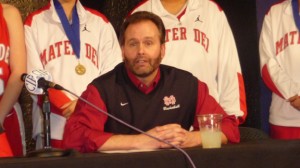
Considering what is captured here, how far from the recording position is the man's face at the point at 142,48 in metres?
2.66

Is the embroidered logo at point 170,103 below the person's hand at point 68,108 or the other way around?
the other way around

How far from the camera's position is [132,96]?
8.69 feet

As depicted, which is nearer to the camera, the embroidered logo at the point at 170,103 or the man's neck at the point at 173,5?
the embroidered logo at the point at 170,103

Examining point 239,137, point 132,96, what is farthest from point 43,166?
point 239,137

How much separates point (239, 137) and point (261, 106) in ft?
6.33

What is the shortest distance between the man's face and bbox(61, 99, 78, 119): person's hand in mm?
627

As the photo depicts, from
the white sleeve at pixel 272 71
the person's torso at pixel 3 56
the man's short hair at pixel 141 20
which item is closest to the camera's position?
the man's short hair at pixel 141 20

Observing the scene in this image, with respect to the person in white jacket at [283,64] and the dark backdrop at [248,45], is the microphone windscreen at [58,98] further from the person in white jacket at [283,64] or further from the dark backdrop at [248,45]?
the dark backdrop at [248,45]

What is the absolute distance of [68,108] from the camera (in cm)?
320

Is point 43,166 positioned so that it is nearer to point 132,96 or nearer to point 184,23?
point 132,96

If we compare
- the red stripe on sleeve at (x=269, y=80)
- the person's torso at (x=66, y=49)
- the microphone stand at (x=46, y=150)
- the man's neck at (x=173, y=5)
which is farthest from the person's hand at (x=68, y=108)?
the red stripe on sleeve at (x=269, y=80)

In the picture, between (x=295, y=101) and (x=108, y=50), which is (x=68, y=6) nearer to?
(x=108, y=50)

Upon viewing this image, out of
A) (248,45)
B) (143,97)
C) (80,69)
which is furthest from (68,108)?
(248,45)

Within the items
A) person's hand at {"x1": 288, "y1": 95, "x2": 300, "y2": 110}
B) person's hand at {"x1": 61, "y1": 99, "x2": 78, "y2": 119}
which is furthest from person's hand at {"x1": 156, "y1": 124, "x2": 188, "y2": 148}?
person's hand at {"x1": 288, "y1": 95, "x2": 300, "y2": 110}
